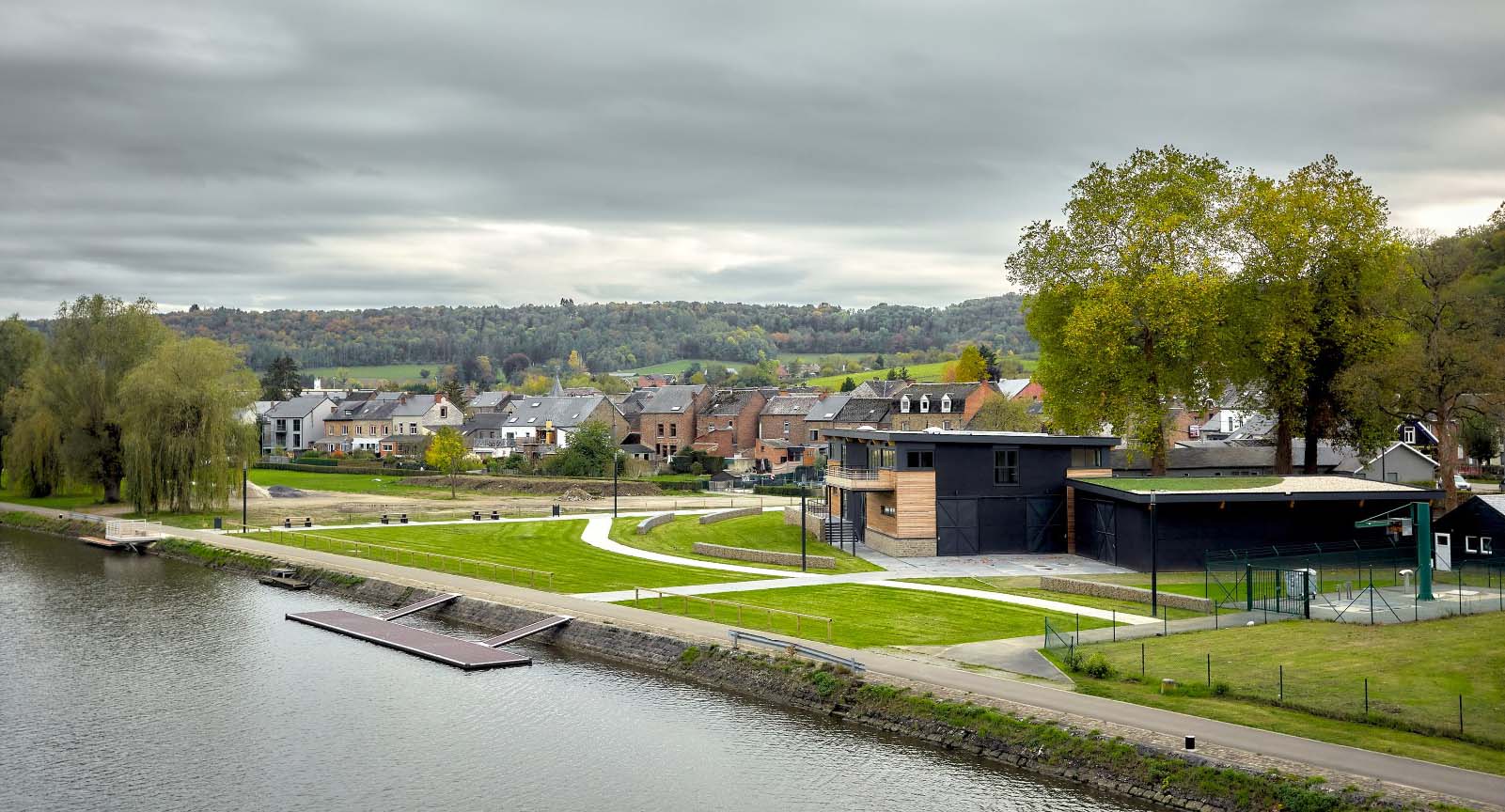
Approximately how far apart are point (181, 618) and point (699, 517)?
95.6 ft

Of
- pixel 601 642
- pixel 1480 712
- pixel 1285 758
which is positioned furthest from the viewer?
pixel 601 642

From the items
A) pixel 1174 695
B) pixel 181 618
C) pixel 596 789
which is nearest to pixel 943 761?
pixel 1174 695

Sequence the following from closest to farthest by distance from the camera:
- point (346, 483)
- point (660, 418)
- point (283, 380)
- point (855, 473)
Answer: point (855, 473)
point (346, 483)
point (660, 418)
point (283, 380)

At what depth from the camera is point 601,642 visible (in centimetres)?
3556

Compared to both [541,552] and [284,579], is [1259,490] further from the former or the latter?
[284,579]

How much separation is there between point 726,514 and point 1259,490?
96.9ft

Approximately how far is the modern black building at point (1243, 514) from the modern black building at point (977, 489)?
4694 mm

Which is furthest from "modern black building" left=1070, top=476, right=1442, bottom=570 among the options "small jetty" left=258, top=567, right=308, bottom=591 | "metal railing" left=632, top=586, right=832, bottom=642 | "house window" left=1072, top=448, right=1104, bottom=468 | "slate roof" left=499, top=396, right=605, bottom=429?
"slate roof" left=499, top=396, right=605, bottom=429

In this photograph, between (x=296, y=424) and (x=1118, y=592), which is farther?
(x=296, y=424)

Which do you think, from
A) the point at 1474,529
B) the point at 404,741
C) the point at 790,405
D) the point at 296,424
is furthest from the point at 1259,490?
the point at 296,424

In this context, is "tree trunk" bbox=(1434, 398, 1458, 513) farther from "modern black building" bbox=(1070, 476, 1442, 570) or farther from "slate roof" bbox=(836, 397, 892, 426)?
"slate roof" bbox=(836, 397, 892, 426)

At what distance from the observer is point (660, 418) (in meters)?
111

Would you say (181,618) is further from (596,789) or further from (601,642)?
(596,789)

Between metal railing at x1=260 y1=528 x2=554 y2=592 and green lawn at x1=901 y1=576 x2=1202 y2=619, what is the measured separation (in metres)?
14.4
